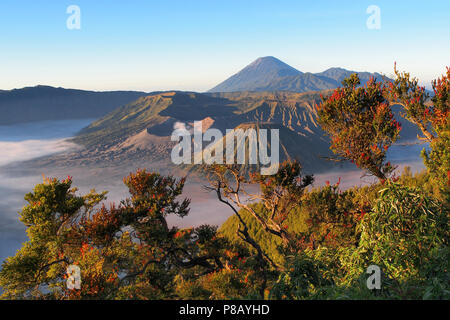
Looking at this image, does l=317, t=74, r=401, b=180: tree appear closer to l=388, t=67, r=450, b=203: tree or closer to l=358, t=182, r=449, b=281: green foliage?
l=388, t=67, r=450, b=203: tree

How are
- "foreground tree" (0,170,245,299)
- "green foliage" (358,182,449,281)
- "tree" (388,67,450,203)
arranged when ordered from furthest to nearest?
"tree" (388,67,450,203), "foreground tree" (0,170,245,299), "green foliage" (358,182,449,281)

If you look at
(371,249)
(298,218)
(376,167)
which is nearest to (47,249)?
(371,249)

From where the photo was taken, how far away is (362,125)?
17234 millimetres

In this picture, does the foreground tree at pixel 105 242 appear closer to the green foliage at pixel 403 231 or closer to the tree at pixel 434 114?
the green foliage at pixel 403 231

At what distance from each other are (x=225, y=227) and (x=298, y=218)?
742 inches

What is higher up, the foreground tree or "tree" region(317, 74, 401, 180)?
"tree" region(317, 74, 401, 180)

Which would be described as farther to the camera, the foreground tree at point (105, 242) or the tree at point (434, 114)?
the tree at point (434, 114)

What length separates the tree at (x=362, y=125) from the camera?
1622 centimetres

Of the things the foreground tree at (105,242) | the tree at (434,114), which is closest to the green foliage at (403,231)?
the tree at (434,114)

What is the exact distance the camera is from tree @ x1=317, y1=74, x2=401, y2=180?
1622 cm

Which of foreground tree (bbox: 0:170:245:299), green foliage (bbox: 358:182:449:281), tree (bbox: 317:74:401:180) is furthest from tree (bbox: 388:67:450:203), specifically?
foreground tree (bbox: 0:170:245:299)

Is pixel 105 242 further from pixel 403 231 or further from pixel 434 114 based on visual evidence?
pixel 434 114

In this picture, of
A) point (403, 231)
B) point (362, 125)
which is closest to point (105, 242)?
point (403, 231)
